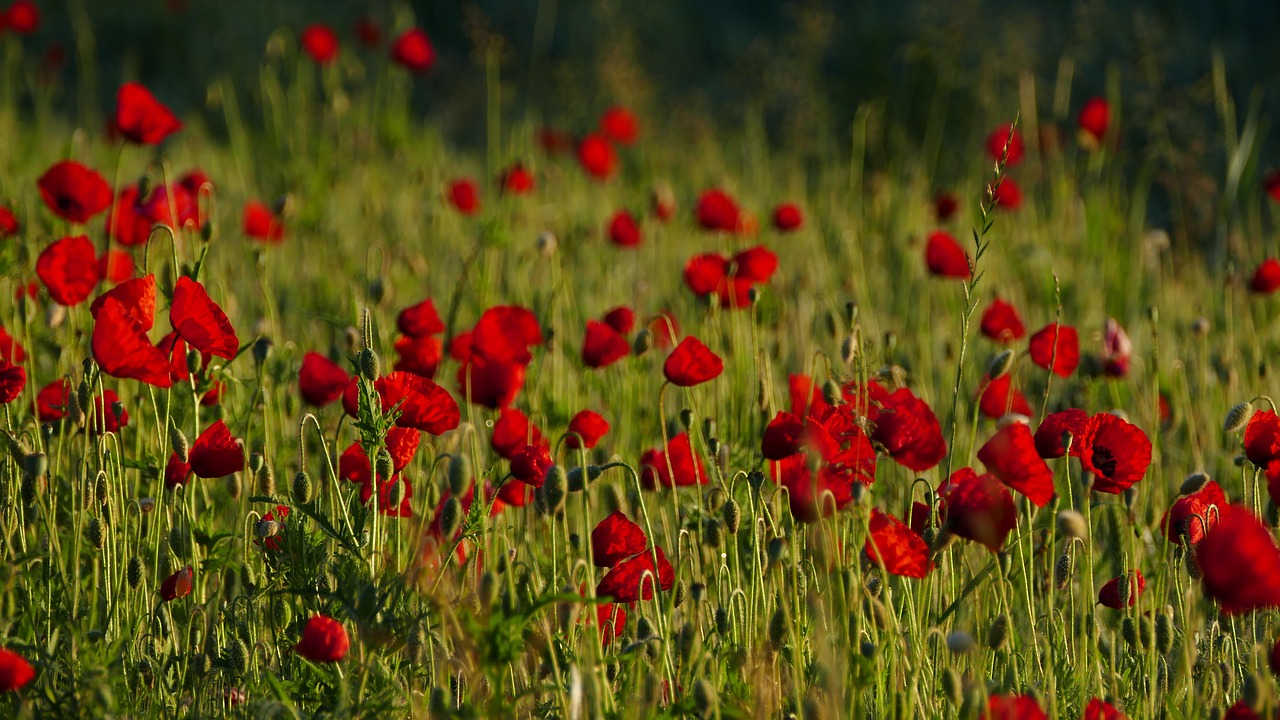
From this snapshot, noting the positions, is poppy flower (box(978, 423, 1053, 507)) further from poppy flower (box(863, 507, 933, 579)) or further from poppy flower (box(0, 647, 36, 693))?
poppy flower (box(0, 647, 36, 693))

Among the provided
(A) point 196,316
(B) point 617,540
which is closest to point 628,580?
(B) point 617,540

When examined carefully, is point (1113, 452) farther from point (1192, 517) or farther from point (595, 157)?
point (595, 157)

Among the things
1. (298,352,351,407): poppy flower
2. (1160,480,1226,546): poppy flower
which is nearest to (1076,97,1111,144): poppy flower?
(1160,480,1226,546): poppy flower

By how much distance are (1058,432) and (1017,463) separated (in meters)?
0.15

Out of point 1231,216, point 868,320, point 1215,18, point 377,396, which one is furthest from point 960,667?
point 1215,18

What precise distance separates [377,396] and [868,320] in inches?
76.1

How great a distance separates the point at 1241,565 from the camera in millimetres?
1188

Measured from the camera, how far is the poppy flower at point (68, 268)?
6.73ft

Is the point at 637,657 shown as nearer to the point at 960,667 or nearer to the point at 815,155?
the point at 960,667

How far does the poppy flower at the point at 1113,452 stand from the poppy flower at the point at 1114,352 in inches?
29.4

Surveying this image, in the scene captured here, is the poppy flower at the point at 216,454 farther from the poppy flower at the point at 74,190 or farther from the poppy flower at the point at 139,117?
the poppy flower at the point at 139,117

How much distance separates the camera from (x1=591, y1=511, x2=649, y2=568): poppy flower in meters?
1.67

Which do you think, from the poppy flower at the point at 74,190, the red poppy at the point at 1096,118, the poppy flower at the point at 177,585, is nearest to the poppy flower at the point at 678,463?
the poppy flower at the point at 177,585

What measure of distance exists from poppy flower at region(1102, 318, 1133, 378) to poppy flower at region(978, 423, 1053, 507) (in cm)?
92
